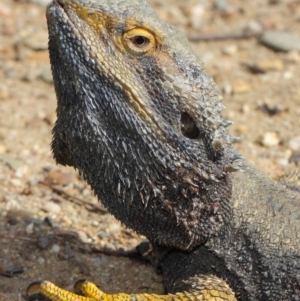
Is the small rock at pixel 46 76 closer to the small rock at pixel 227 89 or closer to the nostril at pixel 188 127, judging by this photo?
the small rock at pixel 227 89

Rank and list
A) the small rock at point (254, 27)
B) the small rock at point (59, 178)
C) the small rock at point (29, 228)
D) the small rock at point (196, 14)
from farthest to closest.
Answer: the small rock at point (196, 14) < the small rock at point (254, 27) < the small rock at point (59, 178) < the small rock at point (29, 228)

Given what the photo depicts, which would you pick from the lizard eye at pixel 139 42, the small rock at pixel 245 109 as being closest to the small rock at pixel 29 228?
the lizard eye at pixel 139 42

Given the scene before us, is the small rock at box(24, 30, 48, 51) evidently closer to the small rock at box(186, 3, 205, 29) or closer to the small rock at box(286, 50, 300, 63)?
the small rock at box(186, 3, 205, 29)

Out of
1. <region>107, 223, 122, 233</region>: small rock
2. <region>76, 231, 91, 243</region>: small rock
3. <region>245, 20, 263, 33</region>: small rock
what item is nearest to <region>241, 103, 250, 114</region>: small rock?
<region>245, 20, 263, 33</region>: small rock

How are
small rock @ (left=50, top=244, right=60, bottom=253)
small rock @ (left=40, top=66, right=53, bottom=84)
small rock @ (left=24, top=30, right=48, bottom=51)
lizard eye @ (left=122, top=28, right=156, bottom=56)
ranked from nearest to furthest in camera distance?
1. lizard eye @ (left=122, top=28, right=156, bottom=56)
2. small rock @ (left=50, top=244, right=60, bottom=253)
3. small rock @ (left=40, top=66, right=53, bottom=84)
4. small rock @ (left=24, top=30, right=48, bottom=51)

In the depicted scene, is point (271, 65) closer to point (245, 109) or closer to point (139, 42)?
point (245, 109)
